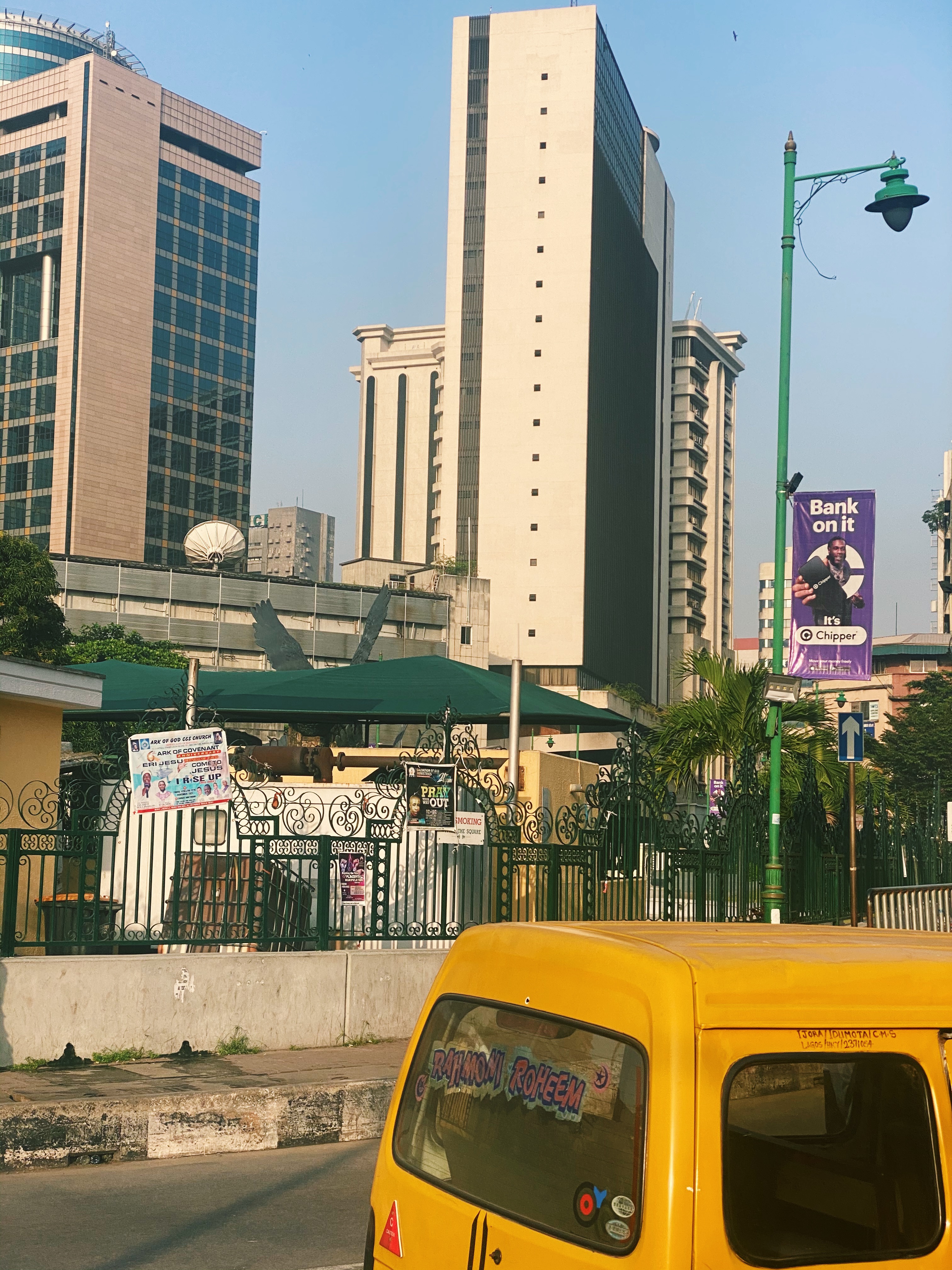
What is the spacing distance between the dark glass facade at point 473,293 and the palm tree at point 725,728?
9431 centimetres

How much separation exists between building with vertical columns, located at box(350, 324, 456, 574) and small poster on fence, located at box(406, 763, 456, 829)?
13057cm

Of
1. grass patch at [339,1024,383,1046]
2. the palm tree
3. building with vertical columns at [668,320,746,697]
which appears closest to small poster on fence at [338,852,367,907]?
grass patch at [339,1024,383,1046]

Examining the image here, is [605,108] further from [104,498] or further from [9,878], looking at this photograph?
[9,878]

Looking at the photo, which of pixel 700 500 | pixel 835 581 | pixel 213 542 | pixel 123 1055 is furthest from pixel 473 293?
pixel 123 1055

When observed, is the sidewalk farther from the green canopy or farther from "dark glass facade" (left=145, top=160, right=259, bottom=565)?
"dark glass facade" (left=145, top=160, right=259, bottom=565)

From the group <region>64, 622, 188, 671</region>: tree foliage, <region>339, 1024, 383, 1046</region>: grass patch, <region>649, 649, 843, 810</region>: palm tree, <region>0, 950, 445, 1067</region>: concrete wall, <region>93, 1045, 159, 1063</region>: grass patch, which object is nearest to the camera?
<region>0, 950, 445, 1067</region>: concrete wall

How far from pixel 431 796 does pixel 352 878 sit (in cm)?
131

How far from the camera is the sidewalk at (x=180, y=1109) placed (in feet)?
25.3

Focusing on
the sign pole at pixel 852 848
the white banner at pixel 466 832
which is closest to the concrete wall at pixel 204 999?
the white banner at pixel 466 832

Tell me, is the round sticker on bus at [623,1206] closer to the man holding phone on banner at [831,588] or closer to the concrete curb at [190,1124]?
the concrete curb at [190,1124]

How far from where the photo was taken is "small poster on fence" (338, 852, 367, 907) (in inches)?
432

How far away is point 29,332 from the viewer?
125m

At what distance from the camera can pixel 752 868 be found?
15109 mm

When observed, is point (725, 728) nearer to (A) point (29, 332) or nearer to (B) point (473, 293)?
(B) point (473, 293)
